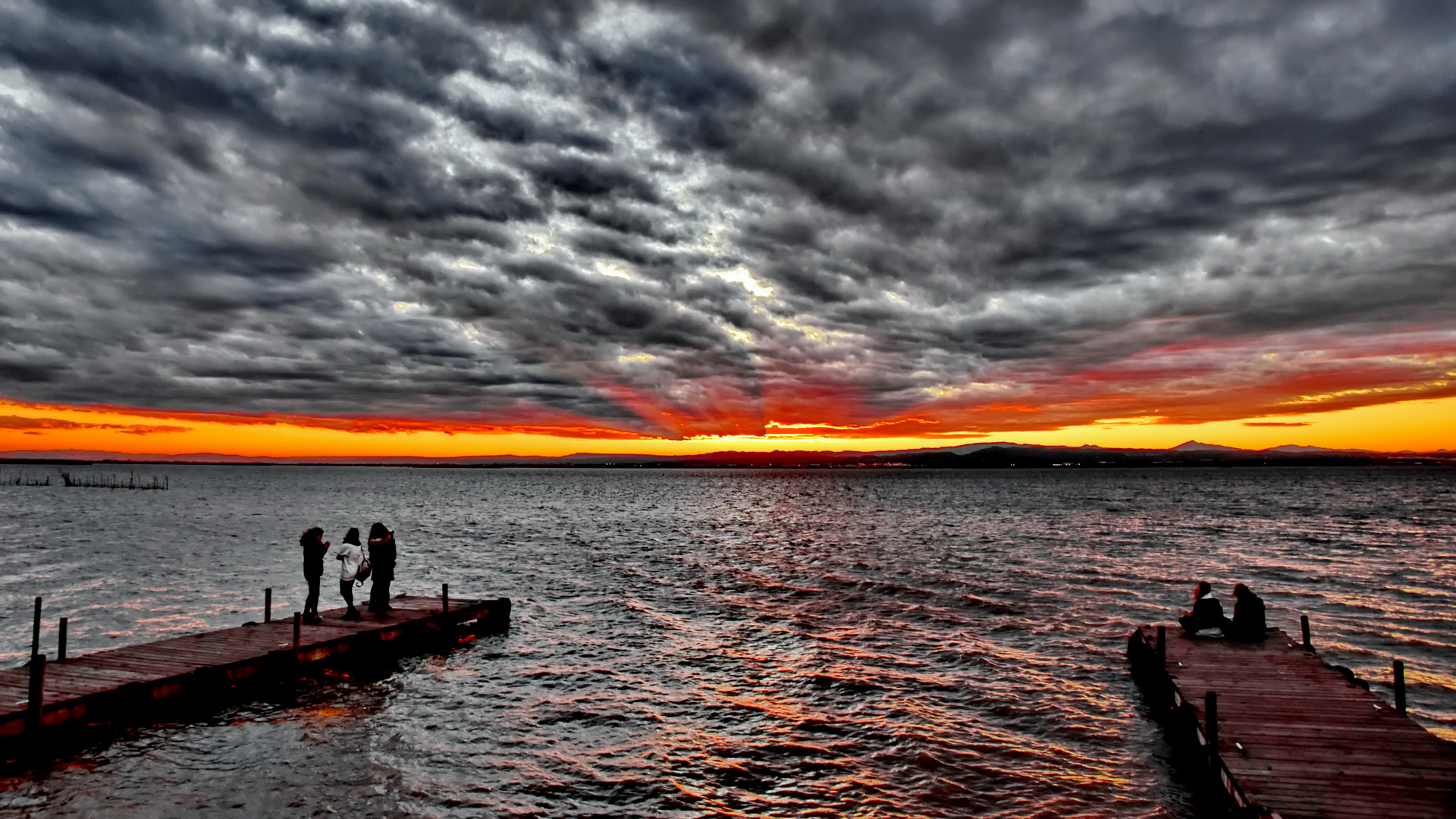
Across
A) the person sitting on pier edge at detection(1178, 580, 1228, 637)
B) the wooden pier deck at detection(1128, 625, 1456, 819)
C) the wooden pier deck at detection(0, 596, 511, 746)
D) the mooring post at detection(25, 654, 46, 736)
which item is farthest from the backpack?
the person sitting on pier edge at detection(1178, 580, 1228, 637)

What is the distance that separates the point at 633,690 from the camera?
1873cm

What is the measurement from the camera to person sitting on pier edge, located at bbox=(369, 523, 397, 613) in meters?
22.5

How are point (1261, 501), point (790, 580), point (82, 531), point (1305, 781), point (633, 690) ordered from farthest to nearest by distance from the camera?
point (1261, 501) → point (82, 531) → point (790, 580) → point (633, 690) → point (1305, 781)

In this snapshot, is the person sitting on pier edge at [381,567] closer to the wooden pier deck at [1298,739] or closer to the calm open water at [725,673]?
the calm open water at [725,673]

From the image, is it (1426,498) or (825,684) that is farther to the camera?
(1426,498)

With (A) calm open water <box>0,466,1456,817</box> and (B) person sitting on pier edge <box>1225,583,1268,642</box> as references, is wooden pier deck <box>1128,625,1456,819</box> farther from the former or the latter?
(A) calm open water <box>0,466,1456,817</box>

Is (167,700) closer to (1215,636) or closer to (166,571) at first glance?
(1215,636)

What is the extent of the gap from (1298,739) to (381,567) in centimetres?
2185

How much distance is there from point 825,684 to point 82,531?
68217 millimetres

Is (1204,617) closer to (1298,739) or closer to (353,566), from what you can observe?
(1298,739)

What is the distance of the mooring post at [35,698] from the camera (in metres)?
13.5

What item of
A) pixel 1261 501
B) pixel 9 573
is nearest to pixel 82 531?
pixel 9 573

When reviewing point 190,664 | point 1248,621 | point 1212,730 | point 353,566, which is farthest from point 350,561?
point 1248,621

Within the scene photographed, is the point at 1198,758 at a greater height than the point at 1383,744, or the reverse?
the point at 1383,744
